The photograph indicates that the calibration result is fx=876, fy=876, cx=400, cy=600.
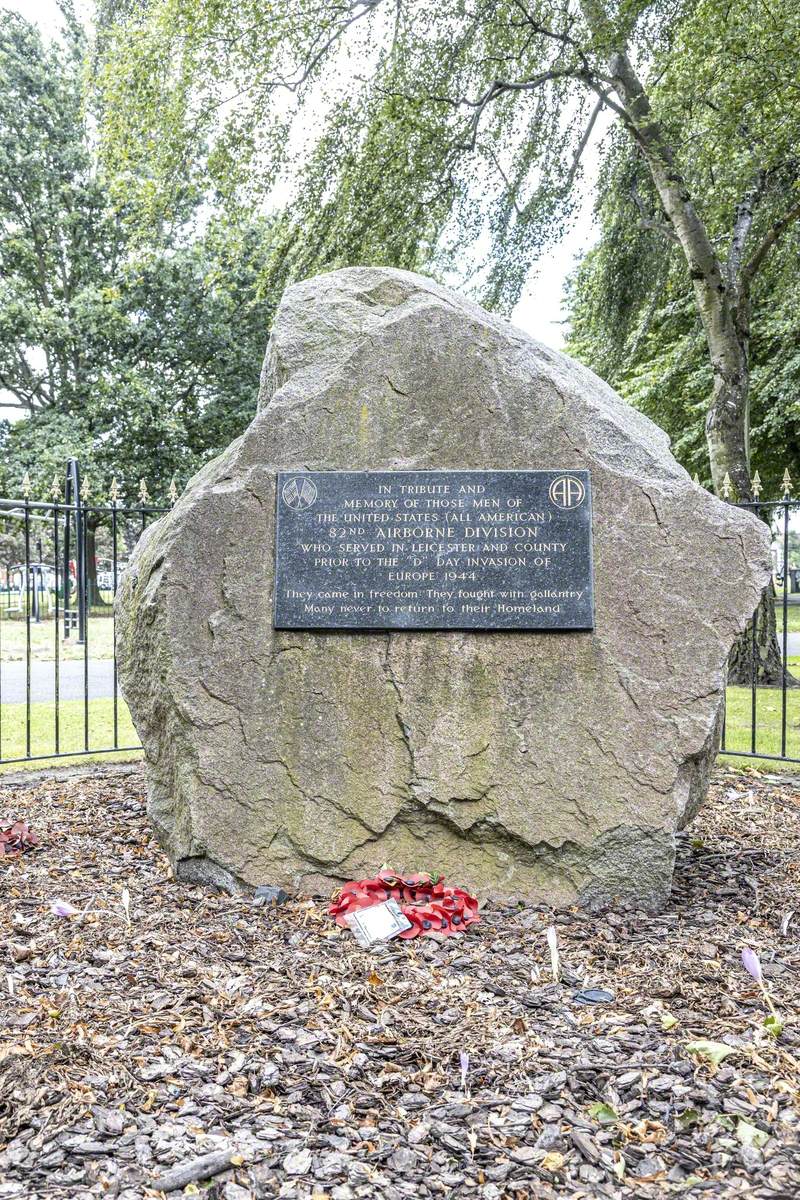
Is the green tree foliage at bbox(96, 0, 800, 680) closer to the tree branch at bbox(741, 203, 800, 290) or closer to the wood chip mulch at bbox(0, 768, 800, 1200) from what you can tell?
the tree branch at bbox(741, 203, 800, 290)

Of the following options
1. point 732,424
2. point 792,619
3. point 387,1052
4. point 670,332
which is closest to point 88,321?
point 670,332

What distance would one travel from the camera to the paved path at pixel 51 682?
37.0ft

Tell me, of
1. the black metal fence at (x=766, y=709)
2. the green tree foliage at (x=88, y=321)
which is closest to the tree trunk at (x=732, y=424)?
the black metal fence at (x=766, y=709)

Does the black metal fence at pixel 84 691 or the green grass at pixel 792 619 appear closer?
the black metal fence at pixel 84 691

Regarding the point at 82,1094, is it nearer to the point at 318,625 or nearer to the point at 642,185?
the point at 318,625

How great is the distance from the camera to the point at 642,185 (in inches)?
405

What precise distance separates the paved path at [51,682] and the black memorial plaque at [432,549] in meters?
7.61

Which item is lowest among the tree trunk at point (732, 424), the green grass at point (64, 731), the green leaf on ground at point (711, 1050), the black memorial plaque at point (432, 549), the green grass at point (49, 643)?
the green grass at point (49, 643)

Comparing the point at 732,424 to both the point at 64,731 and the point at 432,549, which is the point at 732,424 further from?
the point at 64,731

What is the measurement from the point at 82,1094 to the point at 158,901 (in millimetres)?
1433

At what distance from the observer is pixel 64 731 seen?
8531 millimetres

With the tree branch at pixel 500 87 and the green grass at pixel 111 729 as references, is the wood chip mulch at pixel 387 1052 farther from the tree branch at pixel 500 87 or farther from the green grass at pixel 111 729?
the tree branch at pixel 500 87

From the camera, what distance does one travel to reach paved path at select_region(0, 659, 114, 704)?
11273 mm

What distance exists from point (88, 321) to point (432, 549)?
1785 centimetres
